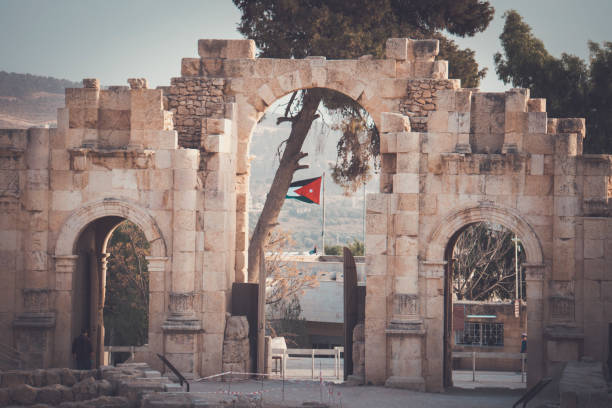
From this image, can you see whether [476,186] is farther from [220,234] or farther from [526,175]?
[220,234]

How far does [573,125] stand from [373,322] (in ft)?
19.1

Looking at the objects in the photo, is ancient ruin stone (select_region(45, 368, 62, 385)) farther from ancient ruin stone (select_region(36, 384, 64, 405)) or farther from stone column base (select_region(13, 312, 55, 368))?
stone column base (select_region(13, 312, 55, 368))

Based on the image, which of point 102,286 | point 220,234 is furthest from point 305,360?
point 220,234

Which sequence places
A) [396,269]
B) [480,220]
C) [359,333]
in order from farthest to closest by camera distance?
1. [359,333]
2. [396,269]
3. [480,220]

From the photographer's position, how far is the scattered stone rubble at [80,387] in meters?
14.4

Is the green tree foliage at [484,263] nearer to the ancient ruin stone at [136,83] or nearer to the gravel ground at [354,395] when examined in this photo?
the gravel ground at [354,395]

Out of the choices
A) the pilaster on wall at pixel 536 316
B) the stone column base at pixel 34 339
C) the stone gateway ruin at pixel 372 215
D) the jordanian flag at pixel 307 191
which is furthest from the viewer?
the jordanian flag at pixel 307 191

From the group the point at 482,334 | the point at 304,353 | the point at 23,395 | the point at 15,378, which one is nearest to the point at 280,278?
the point at 482,334

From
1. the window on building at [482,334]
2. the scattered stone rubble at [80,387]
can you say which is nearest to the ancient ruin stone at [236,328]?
the scattered stone rubble at [80,387]

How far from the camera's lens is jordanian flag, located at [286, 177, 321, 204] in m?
26.4

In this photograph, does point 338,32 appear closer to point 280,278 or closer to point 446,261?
point 446,261

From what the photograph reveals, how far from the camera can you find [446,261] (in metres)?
18.3

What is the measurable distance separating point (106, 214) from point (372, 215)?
18.1 ft

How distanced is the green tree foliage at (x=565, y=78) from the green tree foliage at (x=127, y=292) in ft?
46.6
